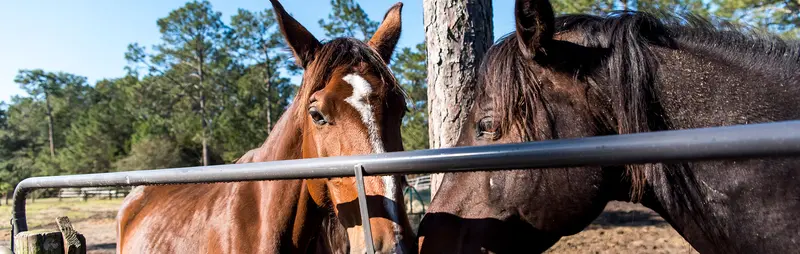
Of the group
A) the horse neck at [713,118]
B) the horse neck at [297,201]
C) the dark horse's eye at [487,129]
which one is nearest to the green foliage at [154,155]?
the horse neck at [297,201]

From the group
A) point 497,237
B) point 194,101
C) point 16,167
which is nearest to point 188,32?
point 194,101

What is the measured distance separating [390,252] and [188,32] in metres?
29.0

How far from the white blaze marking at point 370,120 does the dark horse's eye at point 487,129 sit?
16.0 inches

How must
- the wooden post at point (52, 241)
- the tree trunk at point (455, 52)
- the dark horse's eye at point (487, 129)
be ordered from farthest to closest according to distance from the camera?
the tree trunk at point (455, 52), the wooden post at point (52, 241), the dark horse's eye at point (487, 129)

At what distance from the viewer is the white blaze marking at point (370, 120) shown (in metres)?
1.80

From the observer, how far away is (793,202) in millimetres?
1309

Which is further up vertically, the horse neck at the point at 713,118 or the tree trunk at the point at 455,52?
the tree trunk at the point at 455,52

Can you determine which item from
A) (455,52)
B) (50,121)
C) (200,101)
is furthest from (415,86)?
(50,121)

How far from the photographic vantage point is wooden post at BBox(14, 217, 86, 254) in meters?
1.72

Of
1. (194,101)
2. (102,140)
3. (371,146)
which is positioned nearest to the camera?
(371,146)

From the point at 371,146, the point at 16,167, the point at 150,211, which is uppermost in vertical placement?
the point at 371,146

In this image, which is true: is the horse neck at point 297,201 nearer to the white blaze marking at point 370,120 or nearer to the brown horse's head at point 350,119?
the brown horse's head at point 350,119

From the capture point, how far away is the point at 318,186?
220 cm

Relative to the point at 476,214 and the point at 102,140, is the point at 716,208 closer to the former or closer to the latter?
the point at 476,214
